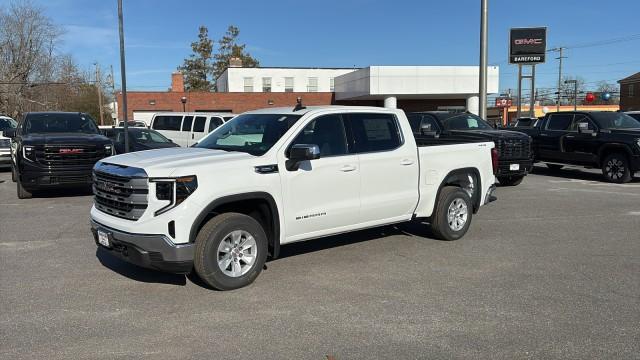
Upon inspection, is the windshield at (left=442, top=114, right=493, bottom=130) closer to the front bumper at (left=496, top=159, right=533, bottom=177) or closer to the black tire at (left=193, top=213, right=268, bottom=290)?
the front bumper at (left=496, top=159, right=533, bottom=177)

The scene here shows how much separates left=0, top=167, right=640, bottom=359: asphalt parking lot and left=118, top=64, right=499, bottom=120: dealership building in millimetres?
32426

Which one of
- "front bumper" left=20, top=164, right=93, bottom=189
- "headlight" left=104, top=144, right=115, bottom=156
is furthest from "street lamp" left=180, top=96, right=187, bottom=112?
"front bumper" left=20, top=164, right=93, bottom=189

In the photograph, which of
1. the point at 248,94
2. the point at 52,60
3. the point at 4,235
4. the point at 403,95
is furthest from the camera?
the point at 52,60

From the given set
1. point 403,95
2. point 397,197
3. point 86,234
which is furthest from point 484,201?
point 403,95

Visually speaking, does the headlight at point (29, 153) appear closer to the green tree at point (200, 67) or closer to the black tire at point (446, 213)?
the black tire at point (446, 213)

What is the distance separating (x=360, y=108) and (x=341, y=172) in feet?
3.32

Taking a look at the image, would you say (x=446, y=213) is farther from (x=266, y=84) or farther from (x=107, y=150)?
(x=266, y=84)

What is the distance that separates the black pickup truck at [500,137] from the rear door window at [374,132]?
17.3 feet

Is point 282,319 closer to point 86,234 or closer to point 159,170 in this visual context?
A: point 159,170

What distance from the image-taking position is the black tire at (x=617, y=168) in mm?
13820

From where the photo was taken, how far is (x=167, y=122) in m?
19.3

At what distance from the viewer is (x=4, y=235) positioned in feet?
26.0

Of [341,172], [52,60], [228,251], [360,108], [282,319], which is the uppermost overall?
[52,60]

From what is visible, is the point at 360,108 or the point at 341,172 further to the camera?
the point at 360,108
